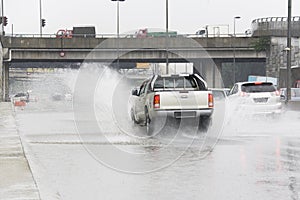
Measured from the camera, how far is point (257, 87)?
24234mm

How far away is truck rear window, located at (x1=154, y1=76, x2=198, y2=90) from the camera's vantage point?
1986 centimetres

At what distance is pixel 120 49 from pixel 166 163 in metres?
57.6

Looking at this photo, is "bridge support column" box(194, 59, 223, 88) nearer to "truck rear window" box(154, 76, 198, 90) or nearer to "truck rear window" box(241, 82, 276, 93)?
"truck rear window" box(241, 82, 276, 93)

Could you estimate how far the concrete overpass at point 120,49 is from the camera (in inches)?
2704

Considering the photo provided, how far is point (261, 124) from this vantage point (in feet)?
74.9

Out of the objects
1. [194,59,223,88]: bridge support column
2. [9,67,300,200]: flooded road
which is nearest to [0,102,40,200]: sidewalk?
[9,67,300,200]: flooded road

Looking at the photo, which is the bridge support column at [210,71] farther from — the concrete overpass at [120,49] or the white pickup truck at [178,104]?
the white pickup truck at [178,104]

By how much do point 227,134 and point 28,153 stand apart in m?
7.11

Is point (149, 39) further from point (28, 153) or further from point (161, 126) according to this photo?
point (28, 153)


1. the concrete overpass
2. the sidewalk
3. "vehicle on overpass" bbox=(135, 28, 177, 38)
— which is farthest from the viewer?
"vehicle on overpass" bbox=(135, 28, 177, 38)

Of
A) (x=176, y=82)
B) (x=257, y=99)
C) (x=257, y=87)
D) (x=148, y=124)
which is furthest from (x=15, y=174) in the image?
(x=257, y=87)

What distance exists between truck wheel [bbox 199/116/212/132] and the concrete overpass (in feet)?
162

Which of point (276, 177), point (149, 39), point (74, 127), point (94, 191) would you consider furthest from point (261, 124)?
point (149, 39)

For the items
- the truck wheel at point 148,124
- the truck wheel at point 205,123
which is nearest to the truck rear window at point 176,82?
the truck wheel at point 148,124
